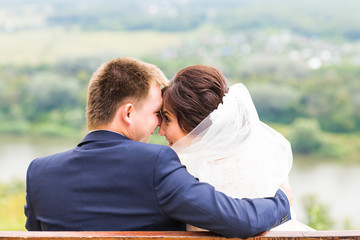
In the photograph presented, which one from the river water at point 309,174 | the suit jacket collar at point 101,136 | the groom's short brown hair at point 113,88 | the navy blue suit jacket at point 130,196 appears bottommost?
the river water at point 309,174

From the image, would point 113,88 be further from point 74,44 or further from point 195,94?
point 74,44

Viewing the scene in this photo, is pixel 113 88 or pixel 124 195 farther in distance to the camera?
pixel 113 88

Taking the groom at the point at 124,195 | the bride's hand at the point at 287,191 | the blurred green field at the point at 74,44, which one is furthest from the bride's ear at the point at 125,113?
the blurred green field at the point at 74,44

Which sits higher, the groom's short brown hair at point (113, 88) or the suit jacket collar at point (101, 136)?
the groom's short brown hair at point (113, 88)

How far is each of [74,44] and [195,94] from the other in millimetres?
21139

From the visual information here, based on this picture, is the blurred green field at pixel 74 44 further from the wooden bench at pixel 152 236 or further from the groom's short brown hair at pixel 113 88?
the wooden bench at pixel 152 236

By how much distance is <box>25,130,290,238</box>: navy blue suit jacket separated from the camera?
117cm

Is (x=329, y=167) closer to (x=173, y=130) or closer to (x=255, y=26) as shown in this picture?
(x=255, y=26)

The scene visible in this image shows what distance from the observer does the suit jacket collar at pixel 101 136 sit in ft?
4.42

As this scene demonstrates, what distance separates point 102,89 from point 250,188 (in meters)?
0.56

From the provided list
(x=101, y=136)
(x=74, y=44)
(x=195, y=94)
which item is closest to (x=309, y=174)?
(x=195, y=94)

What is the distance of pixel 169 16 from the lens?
72.7 feet

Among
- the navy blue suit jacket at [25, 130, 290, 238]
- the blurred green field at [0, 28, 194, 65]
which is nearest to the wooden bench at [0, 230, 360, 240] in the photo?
the navy blue suit jacket at [25, 130, 290, 238]

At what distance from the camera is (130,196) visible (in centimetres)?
124
